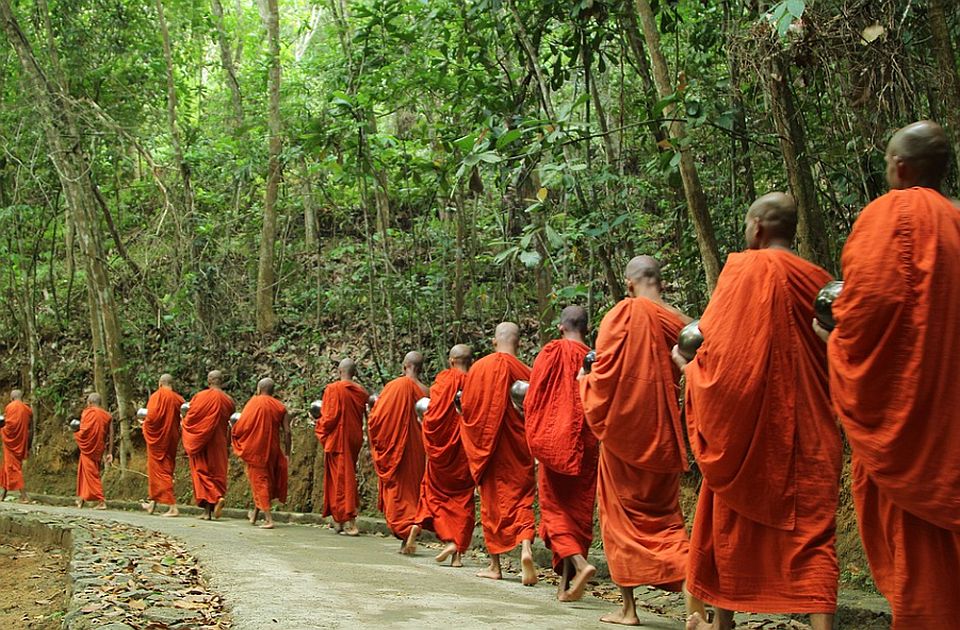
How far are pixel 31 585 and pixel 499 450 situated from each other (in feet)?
16.3

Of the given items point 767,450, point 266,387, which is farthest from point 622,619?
point 266,387

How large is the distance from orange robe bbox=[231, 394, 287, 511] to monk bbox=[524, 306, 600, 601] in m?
6.89

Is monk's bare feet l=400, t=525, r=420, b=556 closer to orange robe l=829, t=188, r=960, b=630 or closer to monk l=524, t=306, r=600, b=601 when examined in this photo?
monk l=524, t=306, r=600, b=601

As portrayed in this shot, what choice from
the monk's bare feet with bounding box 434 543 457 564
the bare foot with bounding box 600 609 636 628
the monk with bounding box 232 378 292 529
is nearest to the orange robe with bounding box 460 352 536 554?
the monk's bare feet with bounding box 434 543 457 564

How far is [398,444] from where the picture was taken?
36.4 feet

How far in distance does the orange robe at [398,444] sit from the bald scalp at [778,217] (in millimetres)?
6796

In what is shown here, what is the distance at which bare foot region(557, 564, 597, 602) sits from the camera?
6.61 meters

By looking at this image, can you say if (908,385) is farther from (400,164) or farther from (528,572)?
(400,164)

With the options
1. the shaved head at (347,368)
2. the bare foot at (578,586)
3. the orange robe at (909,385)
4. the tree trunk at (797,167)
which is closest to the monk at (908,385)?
the orange robe at (909,385)

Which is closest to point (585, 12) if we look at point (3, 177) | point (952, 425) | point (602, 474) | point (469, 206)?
point (602, 474)

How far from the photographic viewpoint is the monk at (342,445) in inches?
473

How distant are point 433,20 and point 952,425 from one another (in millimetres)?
8007

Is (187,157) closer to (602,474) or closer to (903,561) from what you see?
(602,474)

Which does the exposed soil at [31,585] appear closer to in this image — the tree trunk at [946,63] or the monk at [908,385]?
the monk at [908,385]
